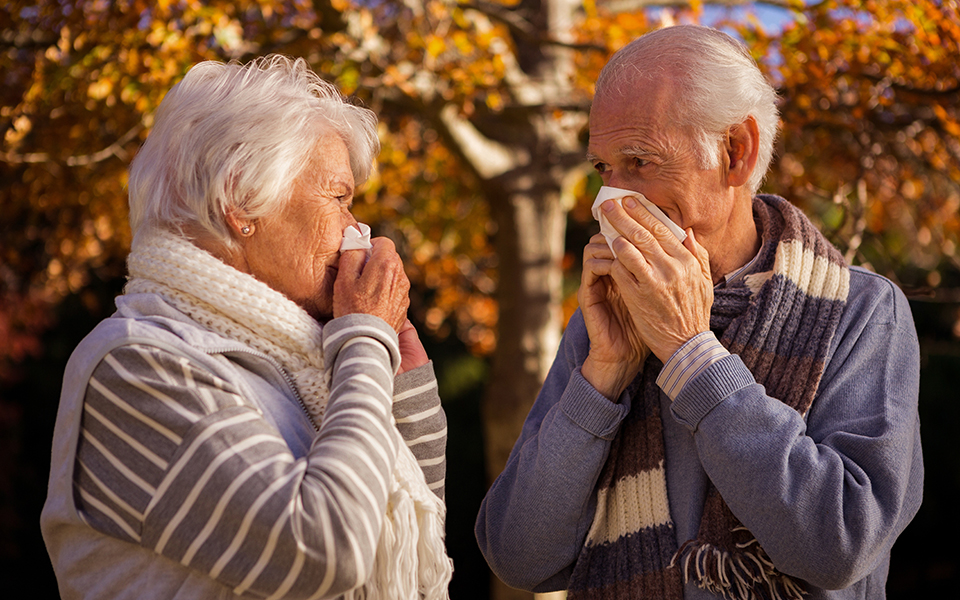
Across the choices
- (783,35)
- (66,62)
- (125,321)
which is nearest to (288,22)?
(66,62)

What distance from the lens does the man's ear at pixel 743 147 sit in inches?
78.9

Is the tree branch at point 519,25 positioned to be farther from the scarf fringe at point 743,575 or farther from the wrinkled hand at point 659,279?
the scarf fringe at point 743,575

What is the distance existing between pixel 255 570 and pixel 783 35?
12.4ft

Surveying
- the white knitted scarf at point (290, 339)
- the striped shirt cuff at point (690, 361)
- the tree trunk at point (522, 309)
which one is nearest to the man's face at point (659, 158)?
the striped shirt cuff at point (690, 361)

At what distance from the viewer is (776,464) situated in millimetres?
1670

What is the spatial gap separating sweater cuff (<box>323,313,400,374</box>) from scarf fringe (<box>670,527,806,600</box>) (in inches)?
33.3

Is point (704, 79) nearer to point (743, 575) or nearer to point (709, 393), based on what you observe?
point (709, 393)

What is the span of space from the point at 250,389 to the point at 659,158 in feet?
3.68

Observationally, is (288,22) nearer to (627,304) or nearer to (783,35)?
(783,35)

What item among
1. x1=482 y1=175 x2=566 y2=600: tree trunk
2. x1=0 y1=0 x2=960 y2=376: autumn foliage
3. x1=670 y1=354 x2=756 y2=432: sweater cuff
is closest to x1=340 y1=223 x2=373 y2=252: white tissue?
x1=670 y1=354 x2=756 y2=432: sweater cuff

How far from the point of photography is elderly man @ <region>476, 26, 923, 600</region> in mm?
1699

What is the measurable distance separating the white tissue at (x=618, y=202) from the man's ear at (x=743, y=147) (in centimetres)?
22

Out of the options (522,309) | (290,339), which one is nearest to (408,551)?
(290,339)

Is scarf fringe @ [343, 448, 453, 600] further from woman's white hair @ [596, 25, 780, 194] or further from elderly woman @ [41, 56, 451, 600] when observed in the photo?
woman's white hair @ [596, 25, 780, 194]
